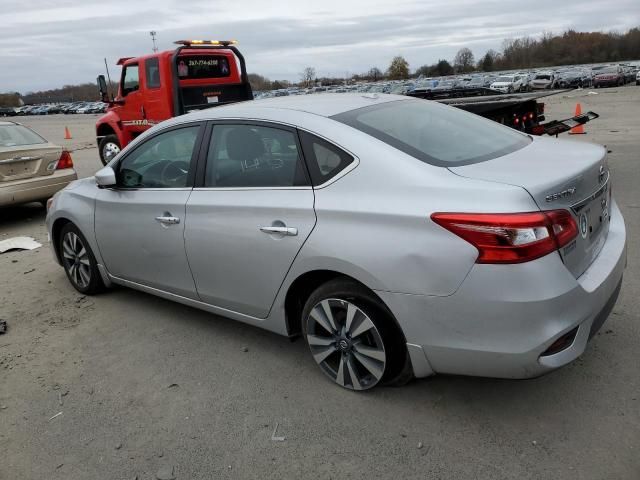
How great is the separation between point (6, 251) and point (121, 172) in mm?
3434

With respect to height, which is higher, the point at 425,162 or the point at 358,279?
the point at 425,162

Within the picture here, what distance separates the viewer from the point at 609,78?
139 feet

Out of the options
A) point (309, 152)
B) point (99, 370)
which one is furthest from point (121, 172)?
point (309, 152)

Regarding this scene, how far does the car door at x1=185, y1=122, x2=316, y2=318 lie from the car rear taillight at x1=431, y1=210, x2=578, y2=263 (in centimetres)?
87

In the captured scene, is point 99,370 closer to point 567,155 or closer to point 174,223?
point 174,223

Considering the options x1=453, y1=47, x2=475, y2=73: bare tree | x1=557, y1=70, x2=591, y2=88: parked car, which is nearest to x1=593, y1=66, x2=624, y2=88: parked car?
x1=557, y1=70, x2=591, y2=88: parked car

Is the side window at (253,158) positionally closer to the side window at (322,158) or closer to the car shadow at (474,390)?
the side window at (322,158)

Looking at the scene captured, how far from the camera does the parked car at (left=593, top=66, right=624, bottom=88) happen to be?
42.5 m

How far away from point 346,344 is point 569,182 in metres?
1.41

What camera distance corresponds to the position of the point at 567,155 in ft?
9.78

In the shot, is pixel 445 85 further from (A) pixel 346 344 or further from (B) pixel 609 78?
(A) pixel 346 344

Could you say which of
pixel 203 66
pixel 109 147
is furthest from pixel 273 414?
pixel 109 147

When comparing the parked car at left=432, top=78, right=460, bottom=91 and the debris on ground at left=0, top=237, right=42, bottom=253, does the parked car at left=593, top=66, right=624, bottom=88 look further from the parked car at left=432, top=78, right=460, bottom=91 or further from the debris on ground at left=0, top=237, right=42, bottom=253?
the debris on ground at left=0, top=237, right=42, bottom=253

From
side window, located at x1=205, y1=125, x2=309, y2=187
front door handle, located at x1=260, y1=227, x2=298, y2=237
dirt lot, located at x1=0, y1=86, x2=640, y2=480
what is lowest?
dirt lot, located at x1=0, y1=86, x2=640, y2=480
